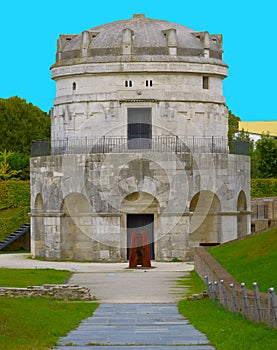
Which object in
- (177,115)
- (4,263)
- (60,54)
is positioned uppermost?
(60,54)

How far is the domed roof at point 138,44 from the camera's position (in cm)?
5131

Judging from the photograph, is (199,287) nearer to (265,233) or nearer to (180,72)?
(265,233)

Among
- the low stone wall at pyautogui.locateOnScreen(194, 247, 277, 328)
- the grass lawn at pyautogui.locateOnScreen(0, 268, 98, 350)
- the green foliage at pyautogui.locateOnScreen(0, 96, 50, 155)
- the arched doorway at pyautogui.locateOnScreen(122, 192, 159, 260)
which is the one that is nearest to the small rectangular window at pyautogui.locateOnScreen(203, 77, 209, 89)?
the arched doorway at pyautogui.locateOnScreen(122, 192, 159, 260)

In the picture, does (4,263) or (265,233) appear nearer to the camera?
(265,233)

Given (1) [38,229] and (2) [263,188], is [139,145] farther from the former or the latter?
(2) [263,188]

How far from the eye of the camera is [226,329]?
20.7 m

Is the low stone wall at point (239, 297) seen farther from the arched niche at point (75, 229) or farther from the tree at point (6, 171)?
the tree at point (6, 171)

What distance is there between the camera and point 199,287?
3397 centimetres

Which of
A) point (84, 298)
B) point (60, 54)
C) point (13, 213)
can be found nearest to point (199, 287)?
point (84, 298)

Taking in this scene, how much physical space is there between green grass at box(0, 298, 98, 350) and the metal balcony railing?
22.0 m

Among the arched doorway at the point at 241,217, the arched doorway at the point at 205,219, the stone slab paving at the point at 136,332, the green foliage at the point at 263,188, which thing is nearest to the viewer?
the stone slab paving at the point at 136,332

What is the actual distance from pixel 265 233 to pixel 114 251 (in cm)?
1494

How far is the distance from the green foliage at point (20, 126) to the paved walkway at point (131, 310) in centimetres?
4425

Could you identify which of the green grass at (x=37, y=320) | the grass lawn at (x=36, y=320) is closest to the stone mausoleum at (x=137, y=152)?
the grass lawn at (x=36, y=320)
